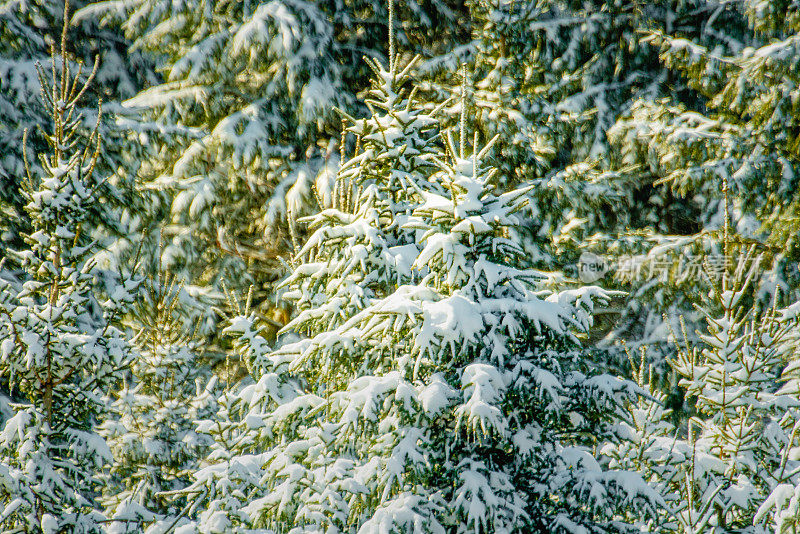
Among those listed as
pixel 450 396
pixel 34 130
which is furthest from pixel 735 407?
pixel 34 130

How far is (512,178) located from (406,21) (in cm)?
406

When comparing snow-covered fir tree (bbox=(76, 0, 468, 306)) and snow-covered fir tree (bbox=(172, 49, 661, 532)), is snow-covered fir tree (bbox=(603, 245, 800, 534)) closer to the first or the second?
snow-covered fir tree (bbox=(172, 49, 661, 532))

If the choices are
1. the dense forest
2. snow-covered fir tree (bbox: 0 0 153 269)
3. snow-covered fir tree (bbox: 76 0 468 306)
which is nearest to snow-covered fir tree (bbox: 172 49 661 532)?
the dense forest

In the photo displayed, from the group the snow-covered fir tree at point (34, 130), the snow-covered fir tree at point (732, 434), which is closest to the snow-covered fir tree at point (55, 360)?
the snow-covered fir tree at point (34, 130)

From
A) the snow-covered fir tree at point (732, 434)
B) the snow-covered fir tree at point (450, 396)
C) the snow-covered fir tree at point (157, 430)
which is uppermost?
the snow-covered fir tree at point (450, 396)

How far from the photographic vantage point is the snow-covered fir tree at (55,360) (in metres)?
3.38

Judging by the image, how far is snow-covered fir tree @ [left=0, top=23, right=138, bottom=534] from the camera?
3.38 m

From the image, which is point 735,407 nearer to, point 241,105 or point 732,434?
point 732,434

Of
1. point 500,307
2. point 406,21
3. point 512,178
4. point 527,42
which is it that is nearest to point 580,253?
point 512,178

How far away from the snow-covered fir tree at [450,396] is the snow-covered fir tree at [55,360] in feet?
2.92

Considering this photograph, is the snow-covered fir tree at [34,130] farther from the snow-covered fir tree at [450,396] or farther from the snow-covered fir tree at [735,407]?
the snow-covered fir tree at [735,407]

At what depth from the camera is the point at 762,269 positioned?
342 inches

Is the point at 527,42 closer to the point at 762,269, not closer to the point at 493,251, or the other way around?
the point at 762,269

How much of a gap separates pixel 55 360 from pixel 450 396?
2.23m
